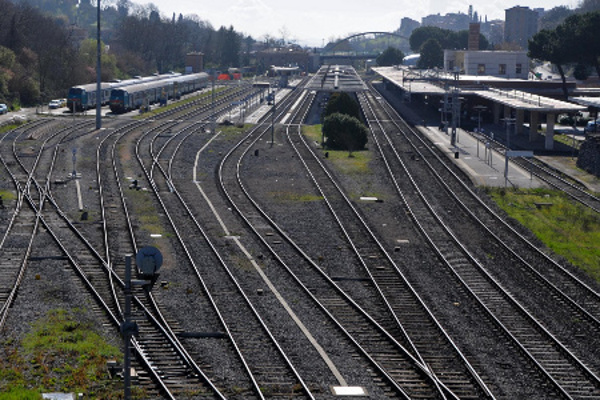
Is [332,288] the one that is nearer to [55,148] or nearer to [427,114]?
[55,148]

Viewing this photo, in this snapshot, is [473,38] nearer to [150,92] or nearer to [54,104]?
[150,92]

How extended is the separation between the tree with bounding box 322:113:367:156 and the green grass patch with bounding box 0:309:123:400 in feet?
111

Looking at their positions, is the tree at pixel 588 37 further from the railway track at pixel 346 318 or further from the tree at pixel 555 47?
the railway track at pixel 346 318

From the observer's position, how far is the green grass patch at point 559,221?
85.7ft

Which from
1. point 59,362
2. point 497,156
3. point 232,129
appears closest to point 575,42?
point 497,156

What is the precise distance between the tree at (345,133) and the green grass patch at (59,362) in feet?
111

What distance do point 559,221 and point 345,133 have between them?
2082 centimetres

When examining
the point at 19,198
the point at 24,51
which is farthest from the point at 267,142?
the point at 24,51

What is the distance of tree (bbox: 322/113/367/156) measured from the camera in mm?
50500

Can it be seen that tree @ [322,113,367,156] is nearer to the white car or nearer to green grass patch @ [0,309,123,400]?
the white car

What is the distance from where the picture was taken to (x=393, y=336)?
17.5 meters

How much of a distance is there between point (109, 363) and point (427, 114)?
6836 cm

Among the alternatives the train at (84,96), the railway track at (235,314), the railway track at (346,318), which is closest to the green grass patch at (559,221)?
the railway track at (346,318)

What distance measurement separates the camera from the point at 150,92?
8244 cm
